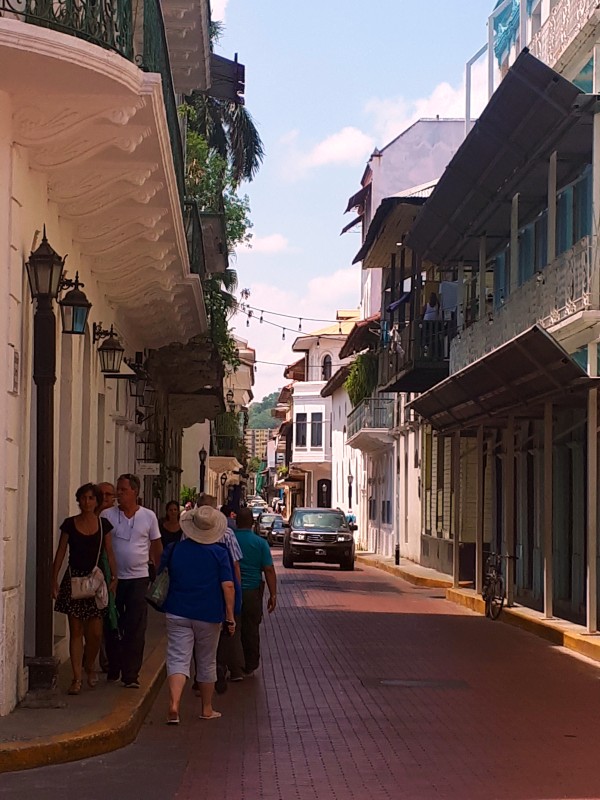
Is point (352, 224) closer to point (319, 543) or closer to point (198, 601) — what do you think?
point (319, 543)

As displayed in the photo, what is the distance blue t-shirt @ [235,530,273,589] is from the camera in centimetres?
1427

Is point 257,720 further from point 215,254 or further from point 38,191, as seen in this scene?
point 215,254

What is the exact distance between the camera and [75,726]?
10.2 meters

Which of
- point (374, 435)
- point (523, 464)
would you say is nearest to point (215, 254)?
point (523, 464)

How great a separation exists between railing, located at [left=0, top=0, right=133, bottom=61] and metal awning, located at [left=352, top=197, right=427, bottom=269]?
78.4 ft

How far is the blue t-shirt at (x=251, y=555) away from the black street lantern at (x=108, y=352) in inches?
161

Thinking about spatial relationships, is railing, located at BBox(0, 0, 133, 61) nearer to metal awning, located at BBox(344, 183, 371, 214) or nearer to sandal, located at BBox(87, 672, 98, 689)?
sandal, located at BBox(87, 672, 98, 689)

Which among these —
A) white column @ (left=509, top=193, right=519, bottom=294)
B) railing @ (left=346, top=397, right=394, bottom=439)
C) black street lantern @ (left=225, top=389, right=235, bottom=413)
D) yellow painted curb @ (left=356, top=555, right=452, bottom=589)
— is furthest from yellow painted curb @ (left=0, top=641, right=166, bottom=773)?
black street lantern @ (left=225, top=389, right=235, bottom=413)

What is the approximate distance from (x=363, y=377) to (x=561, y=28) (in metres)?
33.8

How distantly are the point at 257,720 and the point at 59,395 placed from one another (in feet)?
15.4

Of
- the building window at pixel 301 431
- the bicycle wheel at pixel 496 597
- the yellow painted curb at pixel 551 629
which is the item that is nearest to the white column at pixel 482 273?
the yellow painted curb at pixel 551 629

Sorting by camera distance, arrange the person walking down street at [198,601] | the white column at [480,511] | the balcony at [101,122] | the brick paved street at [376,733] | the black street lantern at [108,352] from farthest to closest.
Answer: the white column at [480,511] < the black street lantern at [108,352] < the person walking down street at [198,601] < the balcony at [101,122] < the brick paved street at [376,733]

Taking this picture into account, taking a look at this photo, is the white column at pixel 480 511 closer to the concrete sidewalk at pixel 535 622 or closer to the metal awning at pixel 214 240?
the concrete sidewalk at pixel 535 622

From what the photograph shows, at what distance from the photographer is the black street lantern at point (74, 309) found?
42.4 ft
